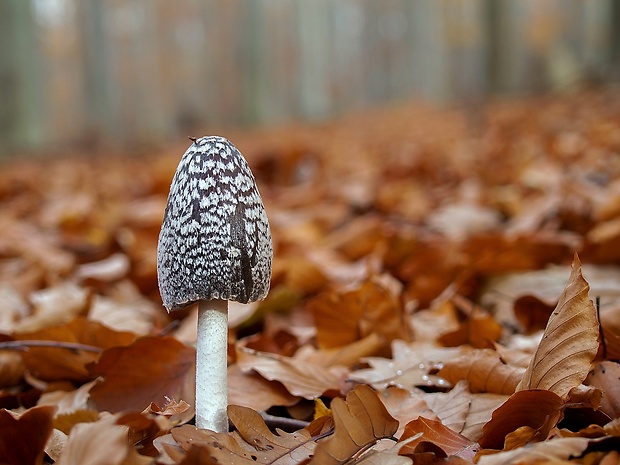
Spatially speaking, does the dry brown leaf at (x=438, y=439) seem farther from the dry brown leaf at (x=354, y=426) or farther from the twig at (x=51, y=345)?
the twig at (x=51, y=345)

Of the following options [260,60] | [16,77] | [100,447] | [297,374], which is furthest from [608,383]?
[260,60]

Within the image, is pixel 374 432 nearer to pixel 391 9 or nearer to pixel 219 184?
pixel 219 184

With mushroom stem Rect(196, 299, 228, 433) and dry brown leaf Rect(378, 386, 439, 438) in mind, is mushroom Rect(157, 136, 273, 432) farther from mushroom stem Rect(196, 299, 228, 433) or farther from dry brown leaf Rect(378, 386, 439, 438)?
dry brown leaf Rect(378, 386, 439, 438)

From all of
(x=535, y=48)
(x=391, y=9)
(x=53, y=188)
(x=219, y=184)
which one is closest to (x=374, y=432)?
(x=219, y=184)

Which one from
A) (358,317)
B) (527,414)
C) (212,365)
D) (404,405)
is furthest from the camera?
(358,317)

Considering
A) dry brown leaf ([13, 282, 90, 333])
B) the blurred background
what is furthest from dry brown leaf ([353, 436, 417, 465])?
the blurred background

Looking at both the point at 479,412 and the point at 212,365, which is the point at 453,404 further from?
the point at 212,365

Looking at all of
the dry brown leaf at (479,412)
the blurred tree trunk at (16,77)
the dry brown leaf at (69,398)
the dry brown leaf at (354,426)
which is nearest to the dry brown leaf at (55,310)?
the dry brown leaf at (69,398)

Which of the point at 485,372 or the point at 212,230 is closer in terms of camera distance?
the point at 212,230
